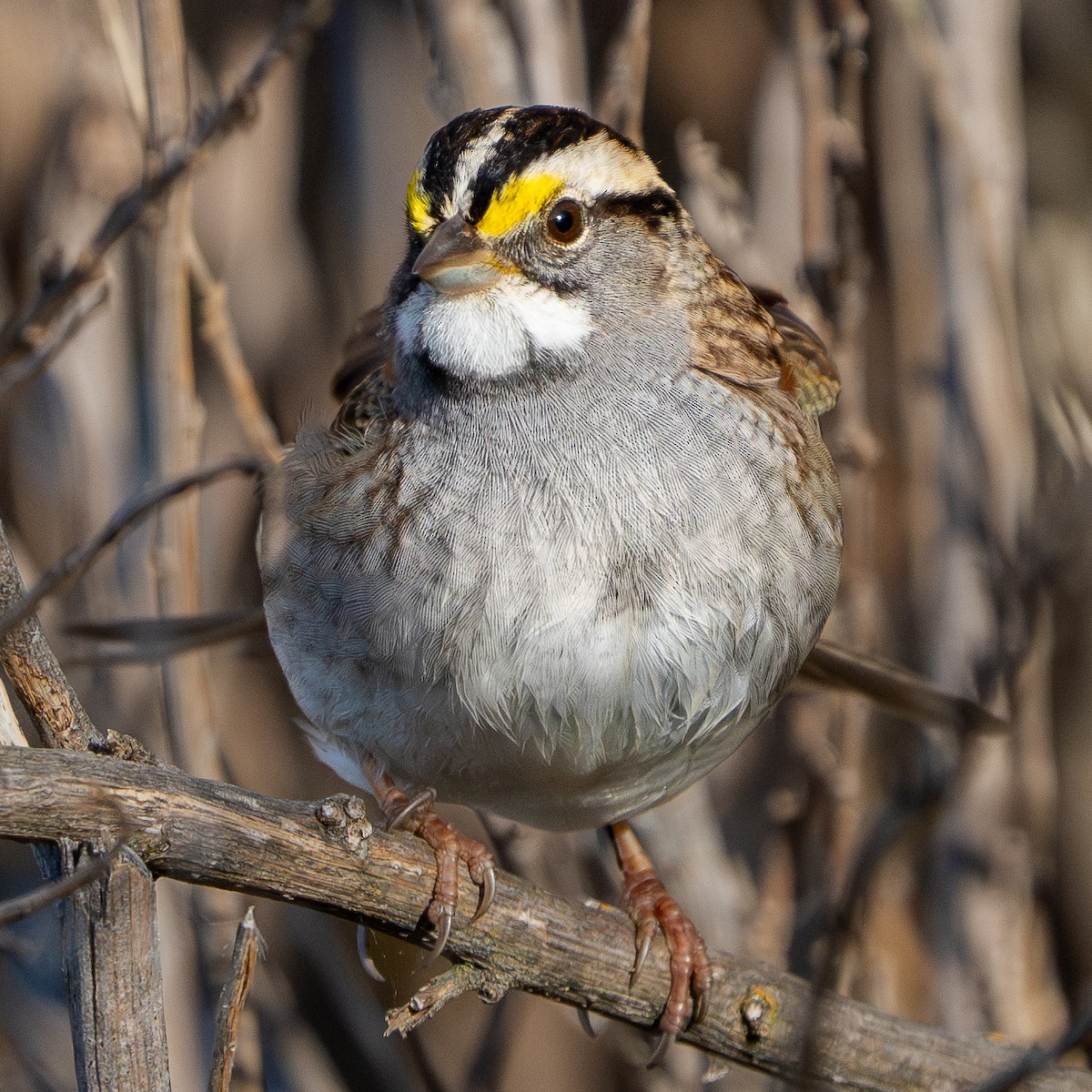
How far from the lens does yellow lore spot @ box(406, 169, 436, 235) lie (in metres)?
2.25

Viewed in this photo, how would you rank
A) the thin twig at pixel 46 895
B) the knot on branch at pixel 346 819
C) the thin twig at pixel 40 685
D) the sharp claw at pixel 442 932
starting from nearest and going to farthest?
1. the thin twig at pixel 46 895
2. the thin twig at pixel 40 685
3. the knot on branch at pixel 346 819
4. the sharp claw at pixel 442 932

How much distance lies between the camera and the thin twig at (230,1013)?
1.54 m

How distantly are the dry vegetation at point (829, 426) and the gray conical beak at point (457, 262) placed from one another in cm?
70

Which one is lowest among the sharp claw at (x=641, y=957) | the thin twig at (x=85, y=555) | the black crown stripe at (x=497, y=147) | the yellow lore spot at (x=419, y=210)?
the sharp claw at (x=641, y=957)

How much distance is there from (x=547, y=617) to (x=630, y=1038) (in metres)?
1.46

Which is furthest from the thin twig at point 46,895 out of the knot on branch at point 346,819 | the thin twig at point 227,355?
the thin twig at point 227,355

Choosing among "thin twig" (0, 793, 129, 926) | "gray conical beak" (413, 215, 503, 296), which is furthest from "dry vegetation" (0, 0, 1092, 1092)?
"thin twig" (0, 793, 129, 926)

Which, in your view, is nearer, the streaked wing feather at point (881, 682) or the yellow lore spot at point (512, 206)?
the yellow lore spot at point (512, 206)

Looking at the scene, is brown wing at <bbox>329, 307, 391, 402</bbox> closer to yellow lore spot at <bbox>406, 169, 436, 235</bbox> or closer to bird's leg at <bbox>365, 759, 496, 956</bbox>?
yellow lore spot at <bbox>406, 169, 436, 235</bbox>

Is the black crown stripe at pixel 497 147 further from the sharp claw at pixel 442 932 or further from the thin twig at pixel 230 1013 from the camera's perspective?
the thin twig at pixel 230 1013

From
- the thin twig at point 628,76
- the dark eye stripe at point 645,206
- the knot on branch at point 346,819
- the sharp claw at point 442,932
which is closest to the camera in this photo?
the knot on branch at point 346,819

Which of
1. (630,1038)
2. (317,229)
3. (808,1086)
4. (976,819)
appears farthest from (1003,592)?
(317,229)

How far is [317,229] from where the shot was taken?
3.64 metres

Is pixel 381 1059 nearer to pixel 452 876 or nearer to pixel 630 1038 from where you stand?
pixel 630 1038
